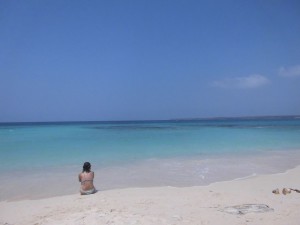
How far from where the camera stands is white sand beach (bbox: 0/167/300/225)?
4903 mm

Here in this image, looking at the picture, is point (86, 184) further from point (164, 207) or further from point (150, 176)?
point (150, 176)

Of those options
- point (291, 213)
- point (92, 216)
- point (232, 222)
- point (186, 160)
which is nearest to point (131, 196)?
point (92, 216)

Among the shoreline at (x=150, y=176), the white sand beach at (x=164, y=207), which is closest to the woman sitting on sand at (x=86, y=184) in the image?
the white sand beach at (x=164, y=207)

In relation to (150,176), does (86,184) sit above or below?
above

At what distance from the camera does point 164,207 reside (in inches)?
226

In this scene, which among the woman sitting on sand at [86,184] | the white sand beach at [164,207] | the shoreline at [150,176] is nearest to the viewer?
the white sand beach at [164,207]

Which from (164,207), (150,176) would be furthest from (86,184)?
(150,176)

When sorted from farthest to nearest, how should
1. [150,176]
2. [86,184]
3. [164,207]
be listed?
[150,176]
[86,184]
[164,207]

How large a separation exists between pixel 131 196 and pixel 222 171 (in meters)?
4.42

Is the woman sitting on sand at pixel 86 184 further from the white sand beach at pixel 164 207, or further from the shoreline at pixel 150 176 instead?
the shoreline at pixel 150 176

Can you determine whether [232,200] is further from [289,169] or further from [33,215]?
[289,169]

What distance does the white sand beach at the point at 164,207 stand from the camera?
4.90m

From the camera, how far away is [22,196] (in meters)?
7.52

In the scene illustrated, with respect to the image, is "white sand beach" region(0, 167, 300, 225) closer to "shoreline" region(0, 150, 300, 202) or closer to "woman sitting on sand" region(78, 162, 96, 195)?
"woman sitting on sand" region(78, 162, 96, 195)
